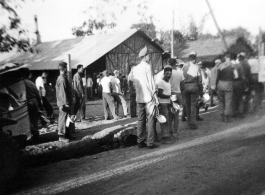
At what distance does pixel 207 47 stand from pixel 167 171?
29572 mm

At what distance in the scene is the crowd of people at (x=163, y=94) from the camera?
255 inches

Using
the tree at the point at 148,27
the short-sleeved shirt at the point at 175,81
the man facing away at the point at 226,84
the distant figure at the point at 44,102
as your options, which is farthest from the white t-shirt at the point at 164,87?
the tree at the point at 148,27

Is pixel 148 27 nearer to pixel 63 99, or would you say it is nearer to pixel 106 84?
pixel 106 84

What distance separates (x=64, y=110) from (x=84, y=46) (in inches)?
813

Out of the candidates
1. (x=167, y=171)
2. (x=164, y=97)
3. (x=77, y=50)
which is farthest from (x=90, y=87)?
(x=167, y=171)

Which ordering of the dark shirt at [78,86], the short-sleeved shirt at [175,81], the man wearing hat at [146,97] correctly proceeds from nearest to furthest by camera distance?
the man wearing hat at [146,97], the short-sleeved shirt at [175,81], the dark shirt at [78,86]

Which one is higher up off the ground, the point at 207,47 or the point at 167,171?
the point at 207,47

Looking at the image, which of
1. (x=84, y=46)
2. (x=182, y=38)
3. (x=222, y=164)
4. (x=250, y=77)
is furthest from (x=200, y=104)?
(x=182, y=38)

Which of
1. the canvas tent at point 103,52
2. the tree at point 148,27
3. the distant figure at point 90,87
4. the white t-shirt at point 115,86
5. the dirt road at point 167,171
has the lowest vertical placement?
the dirt road at point 167,171

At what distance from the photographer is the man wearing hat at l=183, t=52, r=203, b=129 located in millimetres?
8359

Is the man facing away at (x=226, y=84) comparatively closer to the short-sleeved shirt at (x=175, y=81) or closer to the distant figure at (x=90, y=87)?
the short-sleeved shirt at (x=175, y=81)

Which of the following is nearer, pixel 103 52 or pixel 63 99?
pixel 63 99

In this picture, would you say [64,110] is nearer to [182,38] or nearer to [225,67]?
[225,67]

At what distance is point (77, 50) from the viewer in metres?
26.9
